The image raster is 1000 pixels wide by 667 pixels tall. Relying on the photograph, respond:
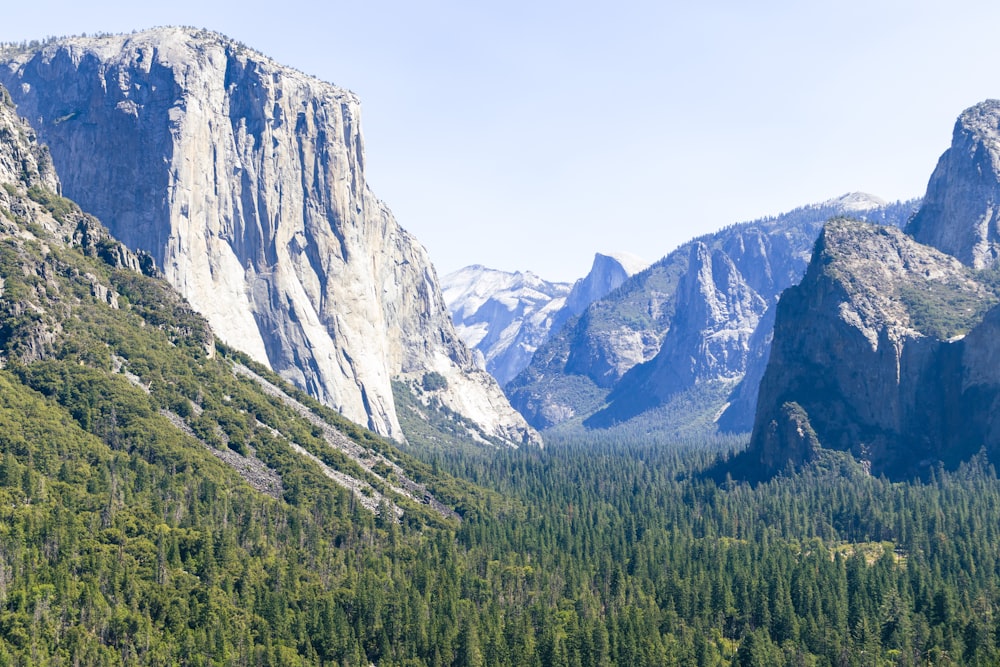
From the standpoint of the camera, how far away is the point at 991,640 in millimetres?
167000

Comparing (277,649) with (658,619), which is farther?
(658,619)

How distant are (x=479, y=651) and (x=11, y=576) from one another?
190 feet

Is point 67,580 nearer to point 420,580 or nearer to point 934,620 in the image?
point 420,580

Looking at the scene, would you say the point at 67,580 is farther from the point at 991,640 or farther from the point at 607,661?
the point at 991,640

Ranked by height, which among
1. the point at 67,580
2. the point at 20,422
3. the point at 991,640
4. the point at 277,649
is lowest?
the point at 991,640

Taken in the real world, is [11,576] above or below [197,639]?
above

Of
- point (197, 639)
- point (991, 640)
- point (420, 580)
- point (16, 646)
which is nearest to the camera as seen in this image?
point (16, 646)

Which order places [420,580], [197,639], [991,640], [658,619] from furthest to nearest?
[420,580] → [658,619] → [991,640] → [197,639]

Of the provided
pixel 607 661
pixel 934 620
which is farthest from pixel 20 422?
pixel 934 620

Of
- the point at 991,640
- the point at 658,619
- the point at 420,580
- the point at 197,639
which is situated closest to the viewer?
the point at 197,639

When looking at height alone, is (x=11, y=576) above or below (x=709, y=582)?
above

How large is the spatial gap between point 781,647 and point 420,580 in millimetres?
53137

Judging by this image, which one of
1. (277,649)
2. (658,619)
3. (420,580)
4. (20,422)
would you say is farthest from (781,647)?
(20,422)

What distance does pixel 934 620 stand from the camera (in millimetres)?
181000
